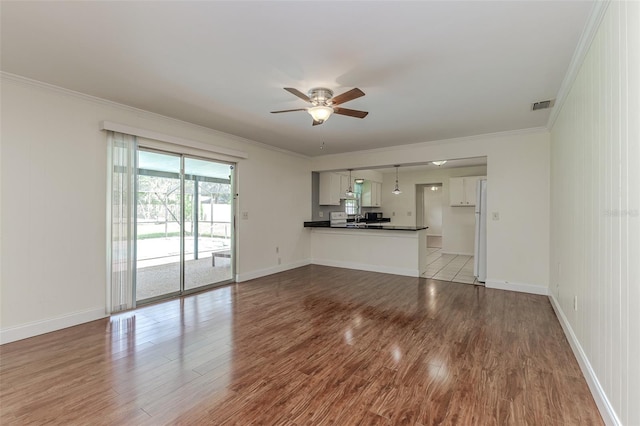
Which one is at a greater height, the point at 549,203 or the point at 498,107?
the point at 498,107

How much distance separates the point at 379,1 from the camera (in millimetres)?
1801

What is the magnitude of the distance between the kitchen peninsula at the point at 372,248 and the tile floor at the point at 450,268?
15.0 inches

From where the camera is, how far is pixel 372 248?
6.18 meters

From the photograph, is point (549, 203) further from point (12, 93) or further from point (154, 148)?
point (12, 93)

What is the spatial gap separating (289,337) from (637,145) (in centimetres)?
291

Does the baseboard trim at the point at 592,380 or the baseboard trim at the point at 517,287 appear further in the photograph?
the baseboard trim at the point at 517,287

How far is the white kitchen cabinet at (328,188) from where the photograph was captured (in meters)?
7.25

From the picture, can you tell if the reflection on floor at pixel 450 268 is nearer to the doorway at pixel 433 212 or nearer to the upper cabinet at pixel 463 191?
the upper cabinet at pixel 463 191

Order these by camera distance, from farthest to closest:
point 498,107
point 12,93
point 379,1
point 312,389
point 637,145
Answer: point 498,107, point 12,93, point 312,389, point 379,1, point 637,145

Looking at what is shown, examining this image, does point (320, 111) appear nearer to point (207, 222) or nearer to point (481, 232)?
point (207, 222)

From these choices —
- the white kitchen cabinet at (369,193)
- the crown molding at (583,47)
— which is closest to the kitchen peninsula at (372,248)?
the white kitchen cabinet at (369,193)

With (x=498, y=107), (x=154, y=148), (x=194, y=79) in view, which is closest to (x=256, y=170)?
(x=154, y=148)

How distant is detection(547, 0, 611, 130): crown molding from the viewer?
5.90ft


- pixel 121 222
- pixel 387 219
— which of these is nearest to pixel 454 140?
pixel 387 219
